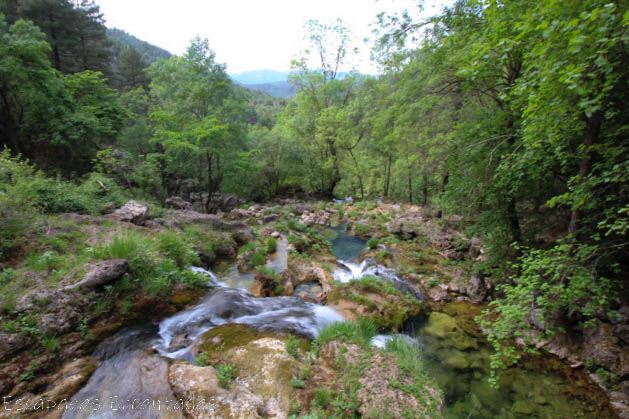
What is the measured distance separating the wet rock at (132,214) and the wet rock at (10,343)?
5396 millimetres

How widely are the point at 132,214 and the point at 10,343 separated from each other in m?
5.89

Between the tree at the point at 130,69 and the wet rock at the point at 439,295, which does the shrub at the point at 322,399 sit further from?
the tree at the point at 130,69

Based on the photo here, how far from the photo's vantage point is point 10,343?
3428 millimetres

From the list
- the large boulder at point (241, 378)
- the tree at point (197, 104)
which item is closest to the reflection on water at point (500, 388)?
the large boulder at point (241, 378)

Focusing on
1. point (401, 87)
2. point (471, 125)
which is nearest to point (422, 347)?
point (471, 125)

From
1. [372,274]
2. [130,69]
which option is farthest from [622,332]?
[130,69]

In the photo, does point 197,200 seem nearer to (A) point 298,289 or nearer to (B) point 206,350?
(A) point 298,289

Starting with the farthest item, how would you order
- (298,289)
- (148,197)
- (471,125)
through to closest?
(148,197)
(298,289)
(471,125)

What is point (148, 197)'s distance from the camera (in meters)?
14.7

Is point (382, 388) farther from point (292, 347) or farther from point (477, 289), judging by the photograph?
point (477, 289)

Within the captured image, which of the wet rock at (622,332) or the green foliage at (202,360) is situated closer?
the green foliage at (202,360)

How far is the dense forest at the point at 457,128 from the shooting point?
3.39 metres

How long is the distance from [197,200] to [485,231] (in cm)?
2015

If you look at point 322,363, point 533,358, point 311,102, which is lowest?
point 533,358
